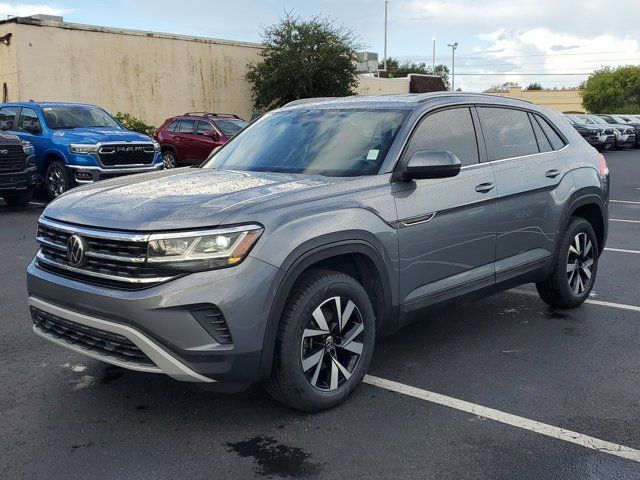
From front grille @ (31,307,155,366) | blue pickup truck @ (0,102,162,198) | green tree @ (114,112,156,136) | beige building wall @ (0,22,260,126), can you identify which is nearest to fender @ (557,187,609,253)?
front grille @ (31,307,155,366)

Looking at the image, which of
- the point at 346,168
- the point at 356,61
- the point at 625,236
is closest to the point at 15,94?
the point at 356,61

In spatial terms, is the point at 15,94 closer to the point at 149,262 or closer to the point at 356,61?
the point at 356,61

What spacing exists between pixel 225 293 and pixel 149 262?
1.33 feet

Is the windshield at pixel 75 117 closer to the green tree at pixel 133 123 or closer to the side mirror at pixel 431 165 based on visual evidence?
the side mirror at pixel 431 165

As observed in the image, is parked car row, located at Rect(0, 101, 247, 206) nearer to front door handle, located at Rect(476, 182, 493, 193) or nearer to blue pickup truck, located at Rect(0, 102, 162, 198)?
blue pickup truck, located at Rect(0, 102, 162, 198)

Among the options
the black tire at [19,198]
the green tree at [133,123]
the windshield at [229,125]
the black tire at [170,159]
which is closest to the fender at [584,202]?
the black tire at [19,198]

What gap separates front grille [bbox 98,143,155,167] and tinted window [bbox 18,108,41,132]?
1.68m

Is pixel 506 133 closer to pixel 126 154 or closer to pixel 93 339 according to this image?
pixel 93 339

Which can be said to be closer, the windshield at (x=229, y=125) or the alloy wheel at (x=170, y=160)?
the windshield at (x=229, y=125)

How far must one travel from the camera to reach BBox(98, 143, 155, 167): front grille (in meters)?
13.3

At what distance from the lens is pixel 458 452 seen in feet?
11.3

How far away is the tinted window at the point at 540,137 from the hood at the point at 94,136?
9.68m

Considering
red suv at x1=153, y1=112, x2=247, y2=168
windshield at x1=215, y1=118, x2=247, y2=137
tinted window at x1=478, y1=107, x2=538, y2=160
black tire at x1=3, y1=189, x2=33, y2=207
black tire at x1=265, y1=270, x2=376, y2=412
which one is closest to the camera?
black tire at x1=265, y1=270, x2=376, y2=412

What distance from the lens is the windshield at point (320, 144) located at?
14.4 ft
